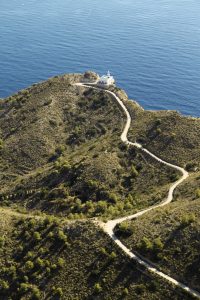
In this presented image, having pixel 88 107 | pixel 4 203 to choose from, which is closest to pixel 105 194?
pixel 4 203

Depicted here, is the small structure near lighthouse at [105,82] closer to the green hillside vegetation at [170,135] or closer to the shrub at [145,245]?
the green hillside vegetation at [170,135]

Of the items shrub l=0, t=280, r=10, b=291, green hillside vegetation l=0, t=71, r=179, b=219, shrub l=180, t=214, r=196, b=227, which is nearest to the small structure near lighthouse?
green hillside vegetation l=0, t=71, r=179, b=219

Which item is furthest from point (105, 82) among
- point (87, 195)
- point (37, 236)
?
point (37, 236)

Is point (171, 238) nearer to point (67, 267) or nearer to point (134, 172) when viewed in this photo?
point (67, 267)

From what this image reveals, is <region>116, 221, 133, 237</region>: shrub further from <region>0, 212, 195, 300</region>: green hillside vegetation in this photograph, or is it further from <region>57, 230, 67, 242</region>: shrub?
<region>57, 230, 67, 242</region>: shrub

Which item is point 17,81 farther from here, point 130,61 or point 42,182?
point 42,182

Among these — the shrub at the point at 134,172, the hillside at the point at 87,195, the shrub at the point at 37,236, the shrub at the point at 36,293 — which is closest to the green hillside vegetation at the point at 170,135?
the hillside at the point at 87,195
